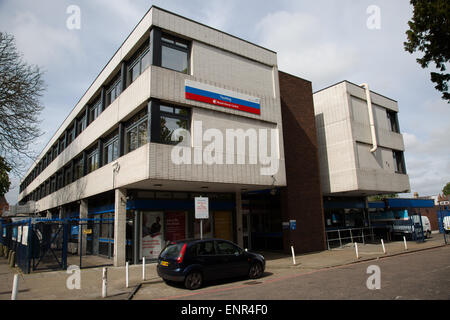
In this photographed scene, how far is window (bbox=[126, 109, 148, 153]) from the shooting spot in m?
15.3

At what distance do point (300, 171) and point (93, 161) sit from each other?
14.3m

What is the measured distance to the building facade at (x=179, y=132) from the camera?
578 inches

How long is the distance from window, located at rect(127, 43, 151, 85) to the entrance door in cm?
907

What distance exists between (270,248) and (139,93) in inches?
526

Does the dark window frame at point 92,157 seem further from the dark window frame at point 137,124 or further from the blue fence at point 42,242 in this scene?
the blue fence at point 42,242

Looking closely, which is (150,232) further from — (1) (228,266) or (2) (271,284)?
(2) (271,284)

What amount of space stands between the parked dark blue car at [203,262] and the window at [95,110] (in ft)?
47.9

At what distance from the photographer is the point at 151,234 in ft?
54.8

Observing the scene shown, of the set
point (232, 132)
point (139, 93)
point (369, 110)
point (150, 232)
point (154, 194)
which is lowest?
point (150, 232)

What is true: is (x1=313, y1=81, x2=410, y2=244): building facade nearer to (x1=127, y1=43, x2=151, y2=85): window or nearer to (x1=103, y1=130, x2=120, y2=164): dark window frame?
(x1=127, y1=43, x2=151, y2=85): window

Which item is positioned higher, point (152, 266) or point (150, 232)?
point (150, 232)

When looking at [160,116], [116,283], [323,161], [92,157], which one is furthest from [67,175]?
[323,161]

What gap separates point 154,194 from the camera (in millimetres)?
17078
